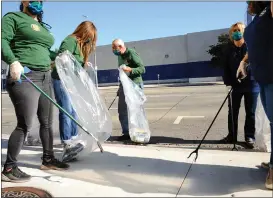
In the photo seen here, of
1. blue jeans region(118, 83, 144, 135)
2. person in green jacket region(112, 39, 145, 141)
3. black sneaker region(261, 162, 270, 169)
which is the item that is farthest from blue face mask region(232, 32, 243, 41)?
black sneaker region(261, 162, 270, 169)

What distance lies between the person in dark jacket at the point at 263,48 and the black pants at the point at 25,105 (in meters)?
1.90

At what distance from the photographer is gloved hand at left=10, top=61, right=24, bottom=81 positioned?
2.59 meters

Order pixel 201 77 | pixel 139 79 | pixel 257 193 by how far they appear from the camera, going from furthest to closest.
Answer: pixel 201 77, pixel 139 79, pixel 257 193

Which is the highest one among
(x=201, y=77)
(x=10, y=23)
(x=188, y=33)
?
(x=188, y=33)

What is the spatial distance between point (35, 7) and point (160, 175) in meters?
1.95

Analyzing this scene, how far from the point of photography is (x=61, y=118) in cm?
385

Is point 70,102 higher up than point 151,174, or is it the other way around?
point 70,102

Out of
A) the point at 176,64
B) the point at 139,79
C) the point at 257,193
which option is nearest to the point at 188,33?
the point at 176,64

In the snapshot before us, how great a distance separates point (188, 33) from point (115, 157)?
3469 cm

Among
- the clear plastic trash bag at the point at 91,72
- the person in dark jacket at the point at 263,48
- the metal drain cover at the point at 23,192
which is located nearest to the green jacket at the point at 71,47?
the clear plastic trash bag at the point at 91,72

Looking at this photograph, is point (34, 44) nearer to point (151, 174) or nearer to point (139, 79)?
point (151, 174)

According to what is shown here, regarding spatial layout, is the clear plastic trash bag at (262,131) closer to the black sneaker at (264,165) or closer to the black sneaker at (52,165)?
the black sneaker at (264,165)

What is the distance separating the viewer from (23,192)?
2.62 meters

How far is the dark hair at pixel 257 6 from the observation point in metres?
2.49
